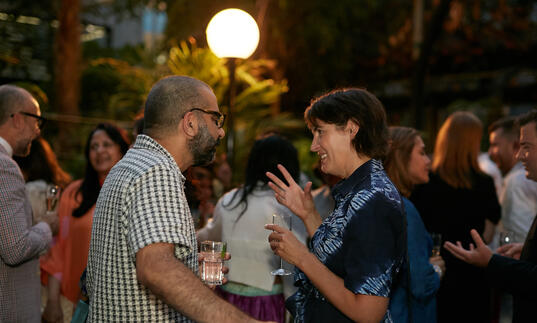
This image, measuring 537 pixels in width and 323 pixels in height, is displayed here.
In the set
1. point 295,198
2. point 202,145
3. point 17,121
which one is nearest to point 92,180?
point 17,121

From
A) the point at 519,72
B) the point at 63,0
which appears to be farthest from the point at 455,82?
the point at 63,0

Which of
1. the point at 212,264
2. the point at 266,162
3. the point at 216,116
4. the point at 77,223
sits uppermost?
the point at 216,116

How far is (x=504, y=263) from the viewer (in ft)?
9.86

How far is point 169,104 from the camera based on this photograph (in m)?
2.16

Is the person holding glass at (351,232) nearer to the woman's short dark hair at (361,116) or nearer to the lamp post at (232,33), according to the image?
the woman's short dark hair at (361,116)

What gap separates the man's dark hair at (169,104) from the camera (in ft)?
7.10

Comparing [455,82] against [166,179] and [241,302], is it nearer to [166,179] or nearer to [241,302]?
[241,302]

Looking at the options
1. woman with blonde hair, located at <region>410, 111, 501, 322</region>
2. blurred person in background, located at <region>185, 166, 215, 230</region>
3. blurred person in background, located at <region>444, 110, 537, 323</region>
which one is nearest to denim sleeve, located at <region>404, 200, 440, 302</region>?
blurred person in background, located at <region>444, 110, 537, 323</region>

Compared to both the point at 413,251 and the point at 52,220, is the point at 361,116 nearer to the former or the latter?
the point at 413,251

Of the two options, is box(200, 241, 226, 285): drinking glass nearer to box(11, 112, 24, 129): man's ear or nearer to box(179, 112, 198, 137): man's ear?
box(179, 112, 198, 137): man's ear

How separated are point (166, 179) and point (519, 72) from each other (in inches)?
535

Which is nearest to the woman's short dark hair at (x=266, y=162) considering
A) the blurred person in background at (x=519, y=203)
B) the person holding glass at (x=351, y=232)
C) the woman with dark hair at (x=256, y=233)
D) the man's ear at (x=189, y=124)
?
the woman with dark hair at (x=256, y=233)

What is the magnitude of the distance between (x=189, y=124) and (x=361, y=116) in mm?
776

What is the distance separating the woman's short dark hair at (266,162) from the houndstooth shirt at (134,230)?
1577 millimetres
